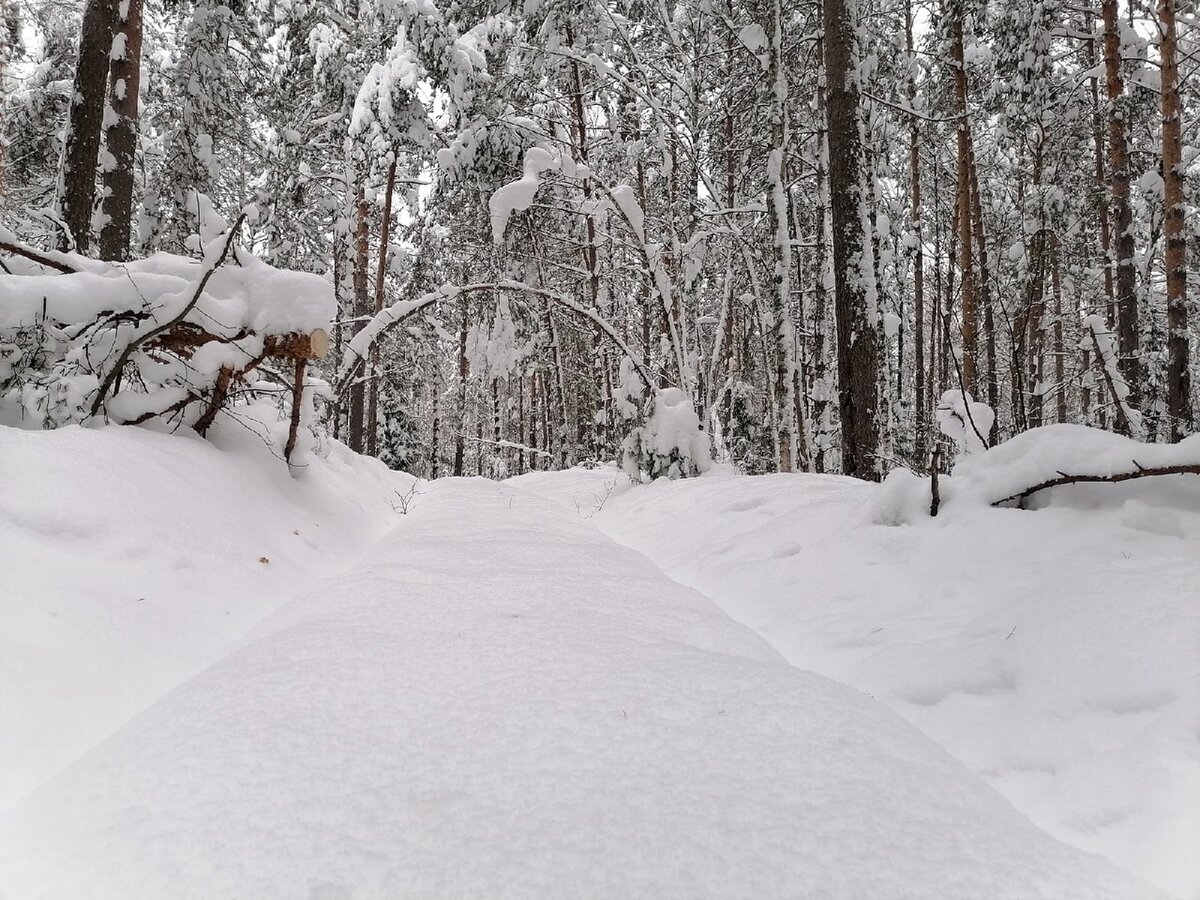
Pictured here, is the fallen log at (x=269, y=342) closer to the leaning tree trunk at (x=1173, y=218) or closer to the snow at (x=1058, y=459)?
the snow at (x=1058, y=459)

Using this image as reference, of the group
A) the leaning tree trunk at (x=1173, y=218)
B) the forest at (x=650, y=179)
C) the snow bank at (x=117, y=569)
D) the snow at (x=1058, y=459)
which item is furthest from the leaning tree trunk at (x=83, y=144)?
the leaning tree trunk at (x=1173, y=218)

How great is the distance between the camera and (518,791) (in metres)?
1.25

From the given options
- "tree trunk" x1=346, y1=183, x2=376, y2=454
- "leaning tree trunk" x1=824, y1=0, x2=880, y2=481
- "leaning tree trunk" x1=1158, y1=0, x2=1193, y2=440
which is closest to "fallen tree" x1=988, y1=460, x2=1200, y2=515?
"leaning tree trunk" x1=824, y1=0, x2=880, y2=481

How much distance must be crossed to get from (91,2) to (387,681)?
799 cm

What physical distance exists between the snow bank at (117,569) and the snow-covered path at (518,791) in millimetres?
187

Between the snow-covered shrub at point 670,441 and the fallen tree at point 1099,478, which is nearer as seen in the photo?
the fallen tree at point 1099,478

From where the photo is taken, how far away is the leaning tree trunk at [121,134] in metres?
6.38

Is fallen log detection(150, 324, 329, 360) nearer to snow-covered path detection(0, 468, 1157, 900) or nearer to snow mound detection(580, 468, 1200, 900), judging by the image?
snow-covered path detection(0, 468, 1157, 900)

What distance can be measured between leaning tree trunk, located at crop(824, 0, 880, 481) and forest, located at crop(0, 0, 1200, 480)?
0.08 ft

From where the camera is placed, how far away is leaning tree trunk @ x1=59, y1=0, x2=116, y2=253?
570 cm

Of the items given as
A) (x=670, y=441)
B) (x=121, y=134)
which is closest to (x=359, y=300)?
(x=121, y=134)

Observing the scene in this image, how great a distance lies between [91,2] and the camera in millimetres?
6102

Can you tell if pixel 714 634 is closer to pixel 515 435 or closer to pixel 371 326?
pixel 371 326

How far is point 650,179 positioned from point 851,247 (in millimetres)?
12161
